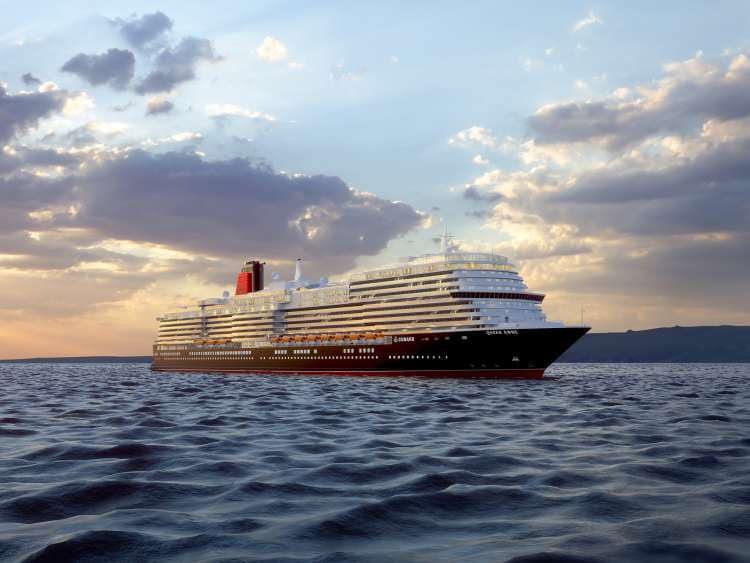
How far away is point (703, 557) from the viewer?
25.8ft

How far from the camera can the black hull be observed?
69000mm

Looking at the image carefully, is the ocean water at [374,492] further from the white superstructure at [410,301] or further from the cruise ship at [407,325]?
the white superstructure at [410,301]

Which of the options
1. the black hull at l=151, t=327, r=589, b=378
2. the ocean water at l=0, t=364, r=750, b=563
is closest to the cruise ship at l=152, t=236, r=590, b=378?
the black hull at l=151, t=327, r=589, b=378

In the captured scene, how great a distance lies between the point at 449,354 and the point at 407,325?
9145 millimetres

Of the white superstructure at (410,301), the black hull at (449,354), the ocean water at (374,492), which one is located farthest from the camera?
the white superstructure at (410,301)

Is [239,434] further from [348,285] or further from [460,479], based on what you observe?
[348,285]

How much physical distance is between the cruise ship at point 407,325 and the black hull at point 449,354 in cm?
11

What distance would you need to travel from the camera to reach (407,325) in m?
79.3

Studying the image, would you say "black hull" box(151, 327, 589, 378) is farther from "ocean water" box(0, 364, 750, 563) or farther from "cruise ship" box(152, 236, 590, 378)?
"ocean water" box(0, 364, 750, 563)

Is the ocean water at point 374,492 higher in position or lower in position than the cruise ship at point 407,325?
lower

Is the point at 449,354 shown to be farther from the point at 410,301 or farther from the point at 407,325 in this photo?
the point at 410,301

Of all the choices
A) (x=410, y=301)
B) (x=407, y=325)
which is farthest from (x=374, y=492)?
(x=410, y=301)

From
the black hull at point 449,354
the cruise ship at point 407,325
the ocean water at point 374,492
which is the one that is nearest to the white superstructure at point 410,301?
the cruise ship at point 407,325

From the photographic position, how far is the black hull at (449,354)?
69.0 m
